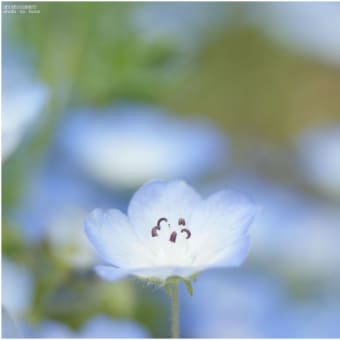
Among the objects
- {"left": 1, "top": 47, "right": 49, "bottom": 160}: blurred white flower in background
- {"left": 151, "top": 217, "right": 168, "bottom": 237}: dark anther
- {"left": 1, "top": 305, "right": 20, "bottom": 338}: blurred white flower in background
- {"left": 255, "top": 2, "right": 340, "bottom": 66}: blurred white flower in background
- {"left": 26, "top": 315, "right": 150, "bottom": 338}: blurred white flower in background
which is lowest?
{"left": 1, "top": 305, "right": 20, "bottom": 338}: blurred white flower in background

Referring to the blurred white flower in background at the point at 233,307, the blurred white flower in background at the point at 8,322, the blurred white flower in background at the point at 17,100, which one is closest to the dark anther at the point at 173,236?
the blurred white flower in background at the point at 8,322

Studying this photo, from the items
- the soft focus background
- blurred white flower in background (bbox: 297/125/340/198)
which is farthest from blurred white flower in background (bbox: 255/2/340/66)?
blurred white flower in background (bbox: 297/125/340/198)

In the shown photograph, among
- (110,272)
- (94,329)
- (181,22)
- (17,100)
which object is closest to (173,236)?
(110,272)

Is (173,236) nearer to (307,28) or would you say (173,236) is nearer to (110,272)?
(110,272)

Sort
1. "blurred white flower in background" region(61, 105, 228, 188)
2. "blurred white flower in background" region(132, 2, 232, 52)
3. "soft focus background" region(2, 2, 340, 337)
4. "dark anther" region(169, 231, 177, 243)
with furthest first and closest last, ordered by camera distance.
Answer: "blurred white flower in background" region(61, 105, 228, 188) < "blurred white flower in background" region(132, 2, 232, 52) < "soft focus background" region(2, 2, 340, 337) < "dark anther" region(169, 231, 177, 243)

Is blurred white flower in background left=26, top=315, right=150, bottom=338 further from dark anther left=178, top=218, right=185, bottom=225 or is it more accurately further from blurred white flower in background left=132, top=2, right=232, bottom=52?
blurred white flower in background left=132, top=2, right=232, bottom=52
